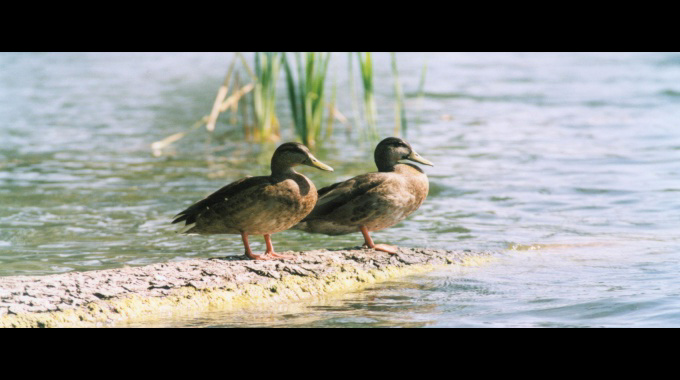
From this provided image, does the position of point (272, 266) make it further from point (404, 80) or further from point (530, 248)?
point (404, 80)

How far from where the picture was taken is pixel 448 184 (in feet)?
37.8

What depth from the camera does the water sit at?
6285 millimetres

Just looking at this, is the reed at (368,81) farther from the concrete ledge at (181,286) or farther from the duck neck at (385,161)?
the concrete ledge at (181,286)

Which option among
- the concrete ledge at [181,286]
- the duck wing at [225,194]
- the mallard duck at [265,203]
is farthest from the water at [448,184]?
the duck wing at [225,194]

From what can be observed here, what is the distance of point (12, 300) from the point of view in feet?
17.5

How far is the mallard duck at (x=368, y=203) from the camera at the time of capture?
21.8 ft

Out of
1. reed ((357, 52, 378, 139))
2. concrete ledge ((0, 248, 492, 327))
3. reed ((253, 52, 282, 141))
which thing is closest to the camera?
concrete ledge ((0, 248, 492, 327))

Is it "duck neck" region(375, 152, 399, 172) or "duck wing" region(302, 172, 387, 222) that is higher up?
"duck neck" region(375, 152, 399, 172)

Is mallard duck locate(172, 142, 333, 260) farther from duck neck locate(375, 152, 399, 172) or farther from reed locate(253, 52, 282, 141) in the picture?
Result: reed locate(253, 52, 282, 141)

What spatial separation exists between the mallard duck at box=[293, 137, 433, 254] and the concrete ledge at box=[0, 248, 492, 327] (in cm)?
22

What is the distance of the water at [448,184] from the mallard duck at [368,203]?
53 cm

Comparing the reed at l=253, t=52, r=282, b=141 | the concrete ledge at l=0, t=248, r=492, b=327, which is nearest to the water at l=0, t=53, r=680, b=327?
the concrete ledge at l=0, t=248, r=492, b=327

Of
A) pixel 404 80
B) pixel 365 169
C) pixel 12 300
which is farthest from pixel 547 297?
pixel 404 80

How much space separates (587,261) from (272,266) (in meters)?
2.80
